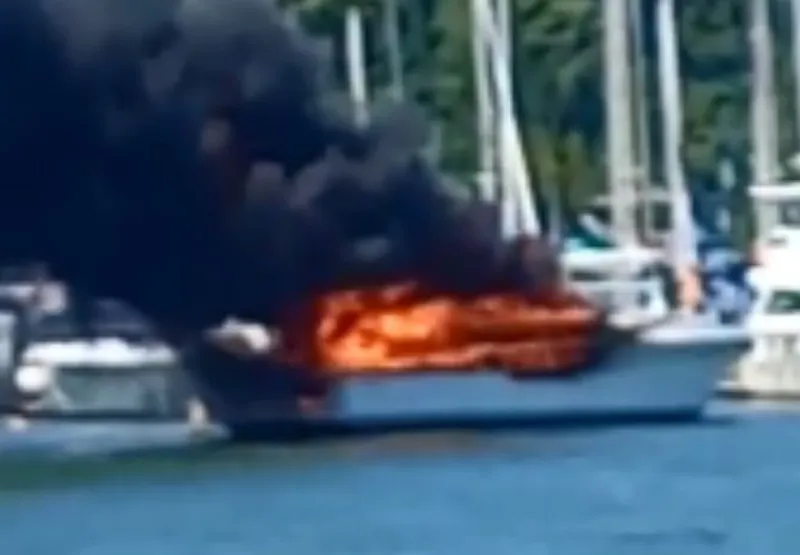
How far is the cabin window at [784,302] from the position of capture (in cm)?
9425

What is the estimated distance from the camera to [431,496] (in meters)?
72.6

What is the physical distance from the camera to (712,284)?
104938mm

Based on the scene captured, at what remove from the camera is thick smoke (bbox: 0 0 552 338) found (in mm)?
80562

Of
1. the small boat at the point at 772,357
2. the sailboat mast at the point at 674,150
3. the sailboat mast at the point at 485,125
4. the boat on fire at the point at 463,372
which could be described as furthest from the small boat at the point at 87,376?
the sailboat mast at the point at 674,150

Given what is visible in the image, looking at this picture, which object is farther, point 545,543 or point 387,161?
point 387,161

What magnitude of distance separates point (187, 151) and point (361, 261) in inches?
144

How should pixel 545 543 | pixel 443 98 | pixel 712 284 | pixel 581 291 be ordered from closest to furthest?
pixel 545 543 < pixel 581 291 < pixel 712 284 < pixel 443 98

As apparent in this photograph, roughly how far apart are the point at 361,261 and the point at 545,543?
19.5m

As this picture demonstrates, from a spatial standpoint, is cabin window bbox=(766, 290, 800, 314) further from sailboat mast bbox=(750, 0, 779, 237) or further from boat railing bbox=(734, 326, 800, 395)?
sailboat mast bbox=(750, 0, 779, 237)

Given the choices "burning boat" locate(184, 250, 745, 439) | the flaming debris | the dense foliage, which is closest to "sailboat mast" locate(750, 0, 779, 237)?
the dense foliage

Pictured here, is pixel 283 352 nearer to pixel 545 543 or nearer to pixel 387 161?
pixel 387 161

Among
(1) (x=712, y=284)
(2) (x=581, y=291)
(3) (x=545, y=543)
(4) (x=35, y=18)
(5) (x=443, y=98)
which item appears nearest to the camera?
(3) (x=545, y=543)

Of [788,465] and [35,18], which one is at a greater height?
[35,18]

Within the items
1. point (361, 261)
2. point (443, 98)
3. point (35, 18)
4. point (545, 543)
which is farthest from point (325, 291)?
point (443, 98)
